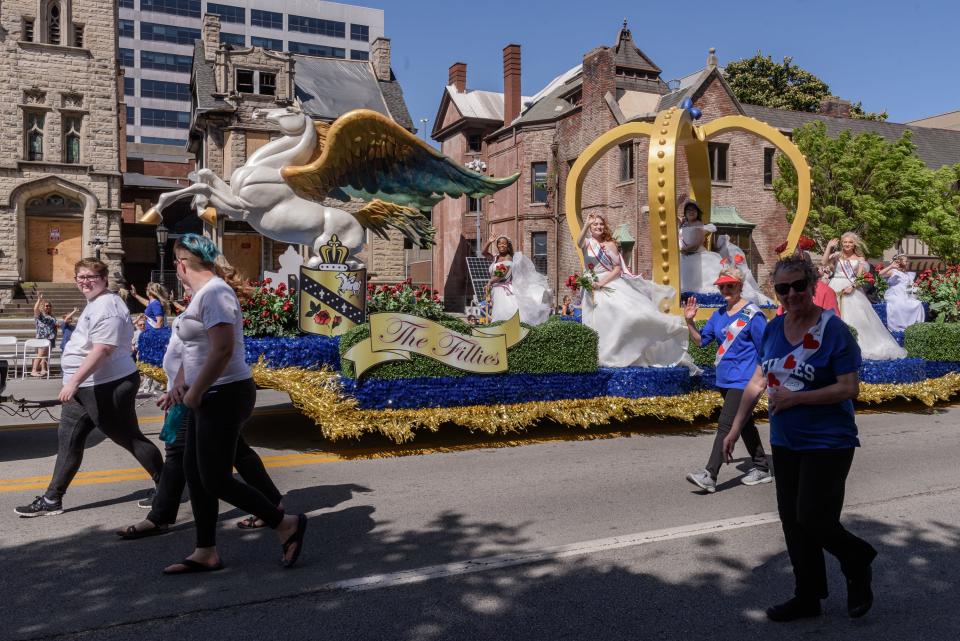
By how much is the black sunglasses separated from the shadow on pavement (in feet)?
5.16

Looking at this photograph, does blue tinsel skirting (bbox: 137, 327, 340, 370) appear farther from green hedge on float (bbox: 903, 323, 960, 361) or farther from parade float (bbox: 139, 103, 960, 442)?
green hedge on float (bbox: 903, 323, 960, 361)

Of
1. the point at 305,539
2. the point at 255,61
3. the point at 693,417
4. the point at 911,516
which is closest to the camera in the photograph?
the point at 305,539

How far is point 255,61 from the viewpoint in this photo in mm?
34250

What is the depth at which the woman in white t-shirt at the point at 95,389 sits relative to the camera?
5.27 metres

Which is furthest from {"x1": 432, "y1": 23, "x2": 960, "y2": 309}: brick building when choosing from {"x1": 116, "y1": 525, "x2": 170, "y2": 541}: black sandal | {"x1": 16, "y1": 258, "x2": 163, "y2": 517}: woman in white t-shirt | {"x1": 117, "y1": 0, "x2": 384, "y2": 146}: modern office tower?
{"x1": 117, "y1": 0, "x2": 384, "y2": 146}: modern office tower

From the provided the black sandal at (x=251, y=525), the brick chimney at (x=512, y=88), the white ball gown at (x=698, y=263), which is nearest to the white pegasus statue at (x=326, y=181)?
the white ball gown at (x=698, y=263)

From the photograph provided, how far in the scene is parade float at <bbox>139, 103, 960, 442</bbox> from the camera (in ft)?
24.0

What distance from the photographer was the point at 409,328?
7.40 meters

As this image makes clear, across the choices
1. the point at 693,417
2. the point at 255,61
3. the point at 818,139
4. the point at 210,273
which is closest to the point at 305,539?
the point at 210,273

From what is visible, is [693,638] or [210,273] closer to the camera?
[693,638]

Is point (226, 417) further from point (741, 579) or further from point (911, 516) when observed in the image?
point (911, 516)

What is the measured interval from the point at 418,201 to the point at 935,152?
35374 millimetres

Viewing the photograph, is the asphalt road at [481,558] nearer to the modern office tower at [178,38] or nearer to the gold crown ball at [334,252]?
the gold crown ball at [334,252]

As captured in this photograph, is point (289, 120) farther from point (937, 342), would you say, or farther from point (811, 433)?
point (937, 342)
